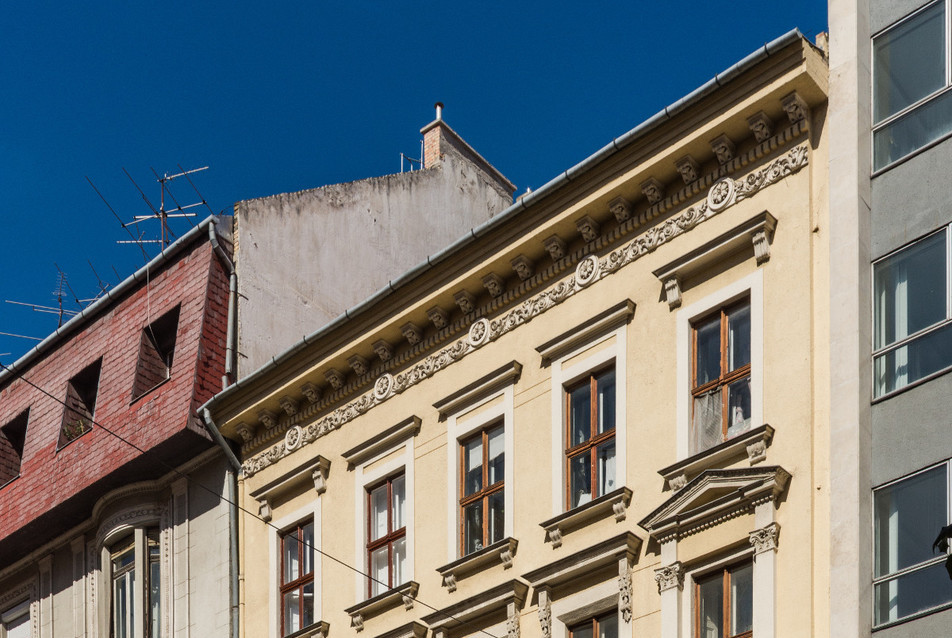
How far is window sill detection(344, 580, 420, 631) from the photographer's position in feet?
82.2

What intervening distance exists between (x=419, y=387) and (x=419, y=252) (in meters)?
8.70

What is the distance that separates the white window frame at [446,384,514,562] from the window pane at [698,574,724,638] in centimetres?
333

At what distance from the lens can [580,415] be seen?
78.7ft

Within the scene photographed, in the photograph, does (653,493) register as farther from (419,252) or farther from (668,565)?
(419,252)

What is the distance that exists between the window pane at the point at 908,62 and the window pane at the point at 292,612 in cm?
1077

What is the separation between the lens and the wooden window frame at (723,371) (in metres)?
21.9

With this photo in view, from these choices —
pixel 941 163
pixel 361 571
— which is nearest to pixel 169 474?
pixel 361 571

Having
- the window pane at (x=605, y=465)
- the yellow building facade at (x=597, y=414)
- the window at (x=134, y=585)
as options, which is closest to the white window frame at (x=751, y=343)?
the yellow building facade at (x=597, y=414)

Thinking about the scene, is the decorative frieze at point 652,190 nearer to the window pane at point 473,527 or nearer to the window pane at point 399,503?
the window pane at point 473,527

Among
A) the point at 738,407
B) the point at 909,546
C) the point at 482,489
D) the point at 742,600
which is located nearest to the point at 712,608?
the point at 742,600

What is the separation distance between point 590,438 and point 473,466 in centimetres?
224

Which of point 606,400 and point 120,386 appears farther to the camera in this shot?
point 120,386

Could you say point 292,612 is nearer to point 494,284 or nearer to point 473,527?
point 473,527

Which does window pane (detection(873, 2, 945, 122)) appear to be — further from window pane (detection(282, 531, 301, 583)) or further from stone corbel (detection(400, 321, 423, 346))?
window pane (detection(282, 531, 301, 583))
